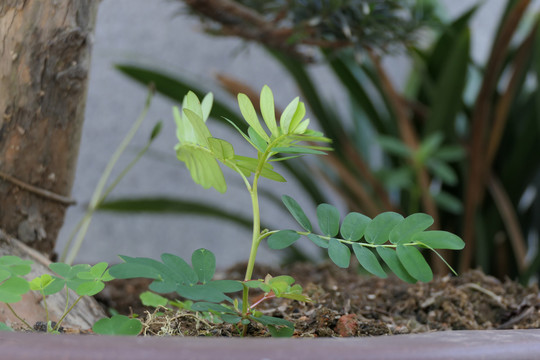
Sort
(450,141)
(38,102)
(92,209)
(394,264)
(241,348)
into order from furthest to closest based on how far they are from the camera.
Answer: (450,141) < (92,209) < (38,102) < (394,264) < (241,348)

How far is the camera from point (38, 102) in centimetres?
42

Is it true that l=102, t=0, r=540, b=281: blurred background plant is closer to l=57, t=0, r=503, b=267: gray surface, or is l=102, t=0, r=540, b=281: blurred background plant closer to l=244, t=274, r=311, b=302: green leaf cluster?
l=57, t=0, r=503, b=267: gray surface

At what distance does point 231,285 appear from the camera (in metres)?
0.28

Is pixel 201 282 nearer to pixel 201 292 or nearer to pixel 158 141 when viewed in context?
pixel 201 292

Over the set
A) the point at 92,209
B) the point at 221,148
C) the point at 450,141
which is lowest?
the point at 92,209

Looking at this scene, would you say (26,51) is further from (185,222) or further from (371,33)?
(185,222)

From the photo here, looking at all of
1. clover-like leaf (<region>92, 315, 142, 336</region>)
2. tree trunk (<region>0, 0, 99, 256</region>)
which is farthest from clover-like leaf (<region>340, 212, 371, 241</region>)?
tree trunk (<region>0, 0, 99, 256</region>)

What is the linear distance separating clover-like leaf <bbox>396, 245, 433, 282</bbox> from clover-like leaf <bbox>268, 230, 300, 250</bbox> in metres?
0.06

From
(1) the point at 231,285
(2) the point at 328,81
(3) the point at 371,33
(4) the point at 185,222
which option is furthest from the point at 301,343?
(2) the point at 328,81

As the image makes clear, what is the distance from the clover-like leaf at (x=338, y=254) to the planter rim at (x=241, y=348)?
0.18 ft

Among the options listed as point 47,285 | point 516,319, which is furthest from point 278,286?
point 516,319

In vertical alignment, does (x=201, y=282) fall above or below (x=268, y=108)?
below

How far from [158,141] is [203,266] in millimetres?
1506

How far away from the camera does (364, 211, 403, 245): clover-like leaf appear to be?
30cm
